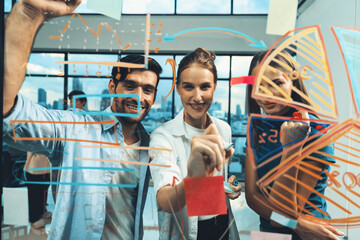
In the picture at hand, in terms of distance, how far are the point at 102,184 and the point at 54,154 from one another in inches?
11.4

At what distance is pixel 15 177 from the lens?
130 centimetres

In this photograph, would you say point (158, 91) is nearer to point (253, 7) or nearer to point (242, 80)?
point (242, 80)

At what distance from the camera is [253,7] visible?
3.97 ft

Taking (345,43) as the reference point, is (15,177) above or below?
below

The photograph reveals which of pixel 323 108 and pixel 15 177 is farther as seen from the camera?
pixel 15 177

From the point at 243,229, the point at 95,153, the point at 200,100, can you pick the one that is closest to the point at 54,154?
the point at 95,153

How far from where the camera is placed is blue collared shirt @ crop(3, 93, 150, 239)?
1250 millimetres

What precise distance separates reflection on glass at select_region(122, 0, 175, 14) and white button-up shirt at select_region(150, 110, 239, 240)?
511 mm

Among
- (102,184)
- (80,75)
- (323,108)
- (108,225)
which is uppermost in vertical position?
(80,75)

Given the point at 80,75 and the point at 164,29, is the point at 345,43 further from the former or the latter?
the point at 80,75

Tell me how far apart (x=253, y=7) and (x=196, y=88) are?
483 millimetres

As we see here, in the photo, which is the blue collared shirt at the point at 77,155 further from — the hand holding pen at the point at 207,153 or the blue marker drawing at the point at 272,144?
the blue marker drawing at the point at 272,144

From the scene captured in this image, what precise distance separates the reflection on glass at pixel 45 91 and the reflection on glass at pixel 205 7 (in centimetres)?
71

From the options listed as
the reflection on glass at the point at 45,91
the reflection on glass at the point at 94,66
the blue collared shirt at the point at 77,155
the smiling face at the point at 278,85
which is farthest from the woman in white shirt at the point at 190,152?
the reflection on glass at the point at 45,91
